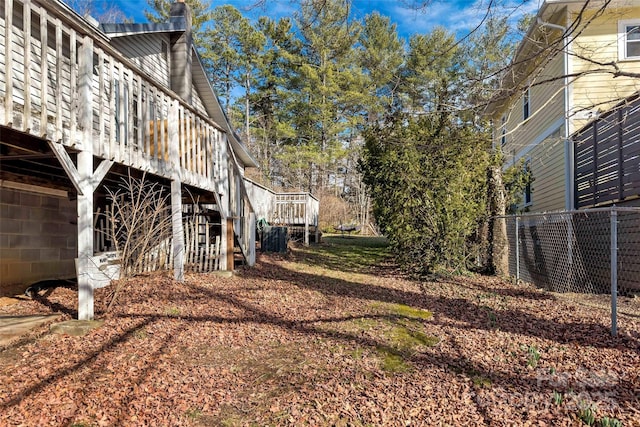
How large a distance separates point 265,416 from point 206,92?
10090 mm

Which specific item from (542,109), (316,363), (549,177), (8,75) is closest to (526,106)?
(542,109)

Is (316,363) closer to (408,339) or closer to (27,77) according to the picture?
(408,339)

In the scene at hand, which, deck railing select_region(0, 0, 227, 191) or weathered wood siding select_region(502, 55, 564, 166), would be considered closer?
deck railing select_region(0, 0, 227, 191)

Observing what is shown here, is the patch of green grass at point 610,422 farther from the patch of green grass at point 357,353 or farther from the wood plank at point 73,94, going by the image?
the wood plank at point 73,94

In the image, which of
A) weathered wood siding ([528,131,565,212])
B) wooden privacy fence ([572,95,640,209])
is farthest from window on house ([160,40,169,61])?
weathered wood siding ([528,131,565,212])

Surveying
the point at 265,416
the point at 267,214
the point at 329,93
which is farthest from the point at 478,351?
the point at 329,93

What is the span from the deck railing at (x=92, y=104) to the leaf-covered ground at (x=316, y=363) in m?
1.79

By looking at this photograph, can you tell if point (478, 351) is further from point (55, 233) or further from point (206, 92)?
point (206, 92)

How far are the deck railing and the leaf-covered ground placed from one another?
1.79 m

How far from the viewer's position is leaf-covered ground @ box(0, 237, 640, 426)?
248 centimetres

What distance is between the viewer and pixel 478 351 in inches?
141

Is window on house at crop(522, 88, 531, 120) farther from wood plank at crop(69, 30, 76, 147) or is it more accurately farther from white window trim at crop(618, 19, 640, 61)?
wood plank at crop(69, 30, 76, 147)

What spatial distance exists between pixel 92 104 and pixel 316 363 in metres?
3.75

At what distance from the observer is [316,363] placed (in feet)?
10.8
